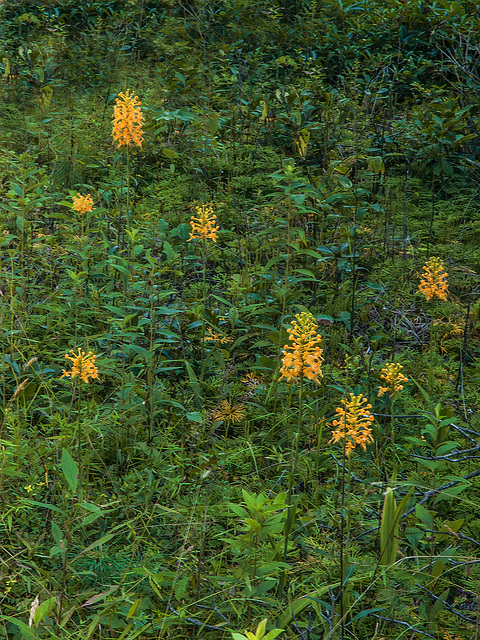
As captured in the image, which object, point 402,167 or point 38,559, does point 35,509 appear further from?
point 402,167

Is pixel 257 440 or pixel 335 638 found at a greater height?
pixel 335 638

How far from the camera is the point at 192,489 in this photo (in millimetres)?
2219

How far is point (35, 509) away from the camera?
82.7 inches

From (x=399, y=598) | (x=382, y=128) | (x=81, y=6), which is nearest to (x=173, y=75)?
(x=382, y=128)

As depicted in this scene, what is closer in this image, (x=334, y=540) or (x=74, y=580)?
(x=74, y=580)

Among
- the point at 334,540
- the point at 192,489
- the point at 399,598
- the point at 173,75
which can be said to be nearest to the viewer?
the point at 399,598

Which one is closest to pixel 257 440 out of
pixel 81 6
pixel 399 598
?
pixel 399 598

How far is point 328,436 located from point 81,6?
273 inches

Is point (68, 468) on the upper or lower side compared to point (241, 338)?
upper

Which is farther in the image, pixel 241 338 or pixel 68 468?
pixel 241 338

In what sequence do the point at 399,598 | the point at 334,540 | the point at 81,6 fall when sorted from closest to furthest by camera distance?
1. the point at 399,598
2. the point at 334,540
3. the point at 81,6

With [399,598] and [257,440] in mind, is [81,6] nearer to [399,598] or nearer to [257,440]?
[257,440]

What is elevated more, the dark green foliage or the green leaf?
the green leaf

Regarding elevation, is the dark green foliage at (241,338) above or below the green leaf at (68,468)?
below
